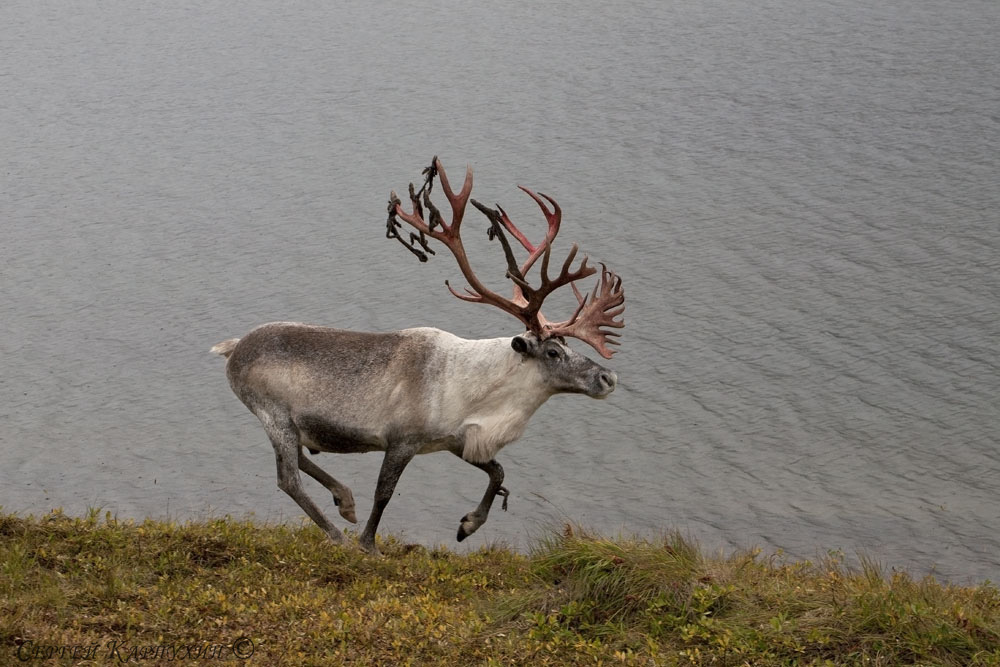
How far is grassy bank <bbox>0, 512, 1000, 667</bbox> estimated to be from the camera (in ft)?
24.1

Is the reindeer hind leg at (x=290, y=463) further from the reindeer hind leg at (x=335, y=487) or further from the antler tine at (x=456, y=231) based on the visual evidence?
the antler tine at (x=456, y=231)

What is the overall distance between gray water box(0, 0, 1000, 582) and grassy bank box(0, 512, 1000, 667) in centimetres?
341

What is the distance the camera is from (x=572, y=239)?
63.7 ft

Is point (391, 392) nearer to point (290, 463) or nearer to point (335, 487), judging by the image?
point (290, 463)

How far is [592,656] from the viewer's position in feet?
24.7

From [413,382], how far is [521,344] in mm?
906

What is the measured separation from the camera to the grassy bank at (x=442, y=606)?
7.35 m

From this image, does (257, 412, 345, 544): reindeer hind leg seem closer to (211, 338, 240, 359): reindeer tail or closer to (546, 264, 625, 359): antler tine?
(211, 338, 240, 359): reindeer tail

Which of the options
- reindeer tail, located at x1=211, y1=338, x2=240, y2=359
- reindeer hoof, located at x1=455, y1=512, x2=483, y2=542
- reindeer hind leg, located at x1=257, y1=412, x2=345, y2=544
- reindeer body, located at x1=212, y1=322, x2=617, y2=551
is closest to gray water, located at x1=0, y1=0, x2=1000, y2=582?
reindeer hoof, located at x1=455, y1=512, x2=483, y2=542

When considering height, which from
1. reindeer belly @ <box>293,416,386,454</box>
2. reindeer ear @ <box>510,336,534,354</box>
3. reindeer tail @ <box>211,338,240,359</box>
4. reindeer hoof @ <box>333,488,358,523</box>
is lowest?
reindeer hoof @ <box>333,488,358,523</box>

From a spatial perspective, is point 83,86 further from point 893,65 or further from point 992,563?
point 992,563

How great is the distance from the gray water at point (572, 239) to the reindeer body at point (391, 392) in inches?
104

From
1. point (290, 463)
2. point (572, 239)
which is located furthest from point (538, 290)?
point (572, 239)

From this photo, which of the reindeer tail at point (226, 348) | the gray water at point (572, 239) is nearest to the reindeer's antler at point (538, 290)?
the reindeer tail at point (226, 348)
